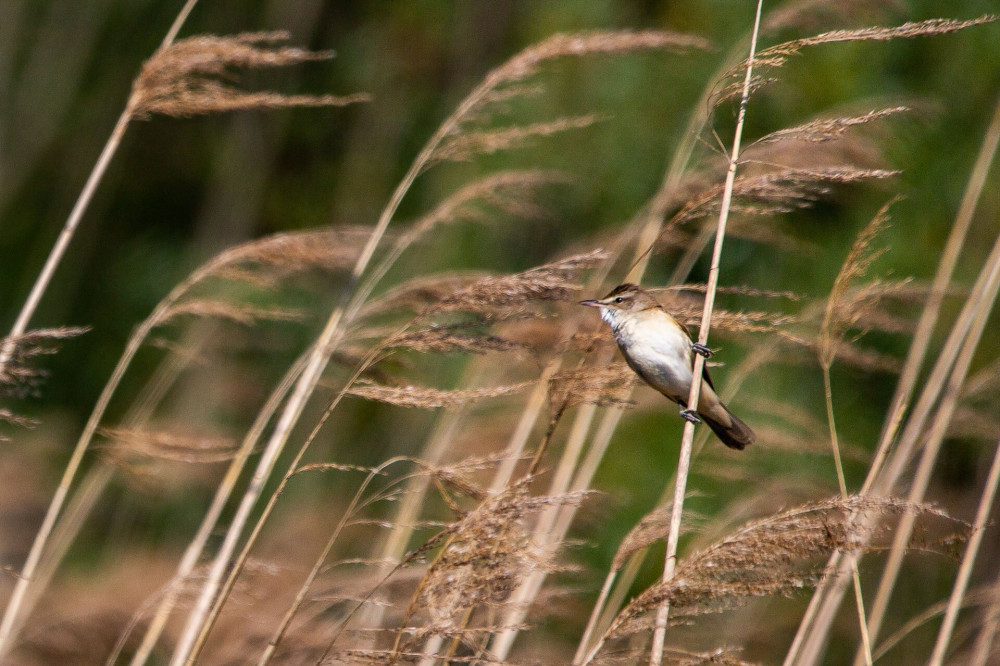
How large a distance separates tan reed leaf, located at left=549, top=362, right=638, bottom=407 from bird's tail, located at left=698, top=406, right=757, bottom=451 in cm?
55

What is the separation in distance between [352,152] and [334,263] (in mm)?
5406

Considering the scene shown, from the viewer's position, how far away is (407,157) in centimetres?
711

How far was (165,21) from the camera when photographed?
22.6 ft

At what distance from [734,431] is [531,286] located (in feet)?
3.01

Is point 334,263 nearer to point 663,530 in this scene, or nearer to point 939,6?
point 663,530

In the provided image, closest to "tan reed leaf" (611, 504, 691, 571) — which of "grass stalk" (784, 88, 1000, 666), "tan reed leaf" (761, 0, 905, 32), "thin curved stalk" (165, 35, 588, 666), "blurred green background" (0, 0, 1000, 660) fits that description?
"grass stalk" (784, 88, 1000, 666)

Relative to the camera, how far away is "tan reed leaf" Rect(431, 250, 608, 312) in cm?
155

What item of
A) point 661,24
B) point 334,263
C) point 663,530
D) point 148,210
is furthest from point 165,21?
point 663,530

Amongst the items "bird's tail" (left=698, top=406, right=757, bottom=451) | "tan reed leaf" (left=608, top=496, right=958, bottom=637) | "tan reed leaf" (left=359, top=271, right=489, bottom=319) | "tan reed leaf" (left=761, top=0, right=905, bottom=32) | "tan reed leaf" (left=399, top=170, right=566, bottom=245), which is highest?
"tan reed leaf" (left=761, top=0, right=905, bottom=32)

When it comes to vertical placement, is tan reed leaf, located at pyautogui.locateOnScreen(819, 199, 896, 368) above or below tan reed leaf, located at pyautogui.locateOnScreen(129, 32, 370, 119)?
below

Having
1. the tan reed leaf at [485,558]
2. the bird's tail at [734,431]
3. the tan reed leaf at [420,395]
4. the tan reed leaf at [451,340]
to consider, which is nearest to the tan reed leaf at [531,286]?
the tan reed leaf at [451,340]

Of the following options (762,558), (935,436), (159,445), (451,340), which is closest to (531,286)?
(451,340)

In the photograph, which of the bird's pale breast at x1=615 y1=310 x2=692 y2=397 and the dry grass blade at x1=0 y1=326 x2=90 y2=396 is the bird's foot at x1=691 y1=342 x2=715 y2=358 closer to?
the bird's pale breast at x1=615 y1=310 x2=692 y2=397

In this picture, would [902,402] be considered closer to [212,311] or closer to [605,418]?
[605,418]
